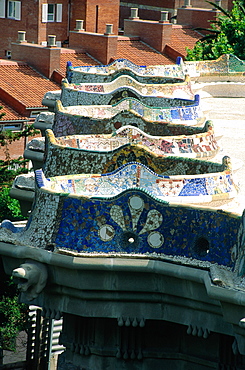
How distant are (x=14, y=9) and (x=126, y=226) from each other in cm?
6476

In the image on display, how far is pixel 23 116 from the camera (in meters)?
59.8

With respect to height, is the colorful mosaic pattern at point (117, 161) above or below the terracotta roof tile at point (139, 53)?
above

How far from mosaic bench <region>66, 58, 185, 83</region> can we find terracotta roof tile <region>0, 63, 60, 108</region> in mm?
32183

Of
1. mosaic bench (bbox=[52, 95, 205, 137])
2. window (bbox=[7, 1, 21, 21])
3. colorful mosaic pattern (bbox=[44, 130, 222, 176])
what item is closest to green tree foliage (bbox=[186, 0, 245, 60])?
mosaic bench (bbox=[52, 95, 205, 137])

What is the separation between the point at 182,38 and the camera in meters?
78.6

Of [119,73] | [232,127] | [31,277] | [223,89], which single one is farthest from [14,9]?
[31,277]

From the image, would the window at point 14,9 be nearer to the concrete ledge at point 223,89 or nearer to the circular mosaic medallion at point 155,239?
the concrete ledge at point 223,89

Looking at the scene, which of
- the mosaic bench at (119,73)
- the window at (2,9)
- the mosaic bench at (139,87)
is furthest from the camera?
the window at (2,9)

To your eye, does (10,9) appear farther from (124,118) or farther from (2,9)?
(124,118)

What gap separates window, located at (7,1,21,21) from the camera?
78.3 metres

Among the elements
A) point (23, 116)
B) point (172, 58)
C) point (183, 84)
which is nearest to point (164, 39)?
point (172, 58)

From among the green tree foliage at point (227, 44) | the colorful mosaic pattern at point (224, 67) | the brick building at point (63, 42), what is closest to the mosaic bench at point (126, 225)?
the colorful mosaic pattern at point (224, 67)

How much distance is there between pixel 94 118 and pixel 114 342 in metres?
5.01

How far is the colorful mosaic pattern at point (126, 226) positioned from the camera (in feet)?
50.6
